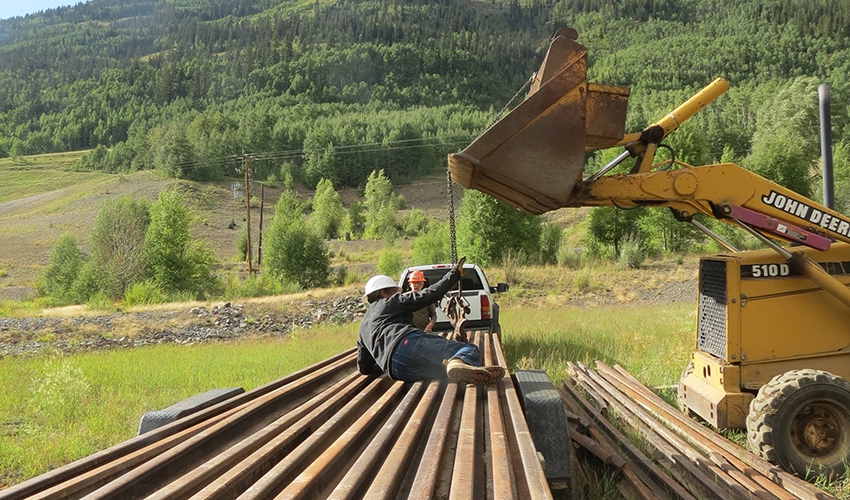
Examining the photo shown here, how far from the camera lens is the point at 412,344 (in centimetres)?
566

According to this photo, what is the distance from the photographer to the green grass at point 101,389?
265 inches

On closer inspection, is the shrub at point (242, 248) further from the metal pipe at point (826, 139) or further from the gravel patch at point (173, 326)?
the metal pipe at point (826, 139)

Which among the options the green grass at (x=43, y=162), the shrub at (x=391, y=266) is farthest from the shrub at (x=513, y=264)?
the green grass at (x=43, y=162)

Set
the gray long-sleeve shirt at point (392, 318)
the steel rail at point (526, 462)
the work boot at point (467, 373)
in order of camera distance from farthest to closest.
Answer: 1. the gray long-sleeve shirt at point (392, 318)
2. the work boot at point (467, 373)
3. the steel rail at point (526, 462)

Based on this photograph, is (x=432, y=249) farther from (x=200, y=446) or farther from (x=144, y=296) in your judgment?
(x=200, y=446)

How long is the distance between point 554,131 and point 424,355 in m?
2.27

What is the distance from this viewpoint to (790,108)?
73938 millimetres

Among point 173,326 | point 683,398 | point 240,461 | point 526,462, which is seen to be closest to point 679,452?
point 683,398

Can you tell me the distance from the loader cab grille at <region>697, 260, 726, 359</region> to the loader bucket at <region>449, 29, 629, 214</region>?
7.54 feet

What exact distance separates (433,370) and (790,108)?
271 ft

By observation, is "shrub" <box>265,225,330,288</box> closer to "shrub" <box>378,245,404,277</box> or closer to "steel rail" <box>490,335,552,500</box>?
"shrub" <box>378,245,404,277</box>

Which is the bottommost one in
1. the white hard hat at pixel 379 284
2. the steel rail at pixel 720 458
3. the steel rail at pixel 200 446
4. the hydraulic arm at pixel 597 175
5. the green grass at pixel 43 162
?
the steel rail at pixel 720 458

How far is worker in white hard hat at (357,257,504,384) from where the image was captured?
17.8 ft

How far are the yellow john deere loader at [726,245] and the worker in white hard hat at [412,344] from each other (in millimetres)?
1137
